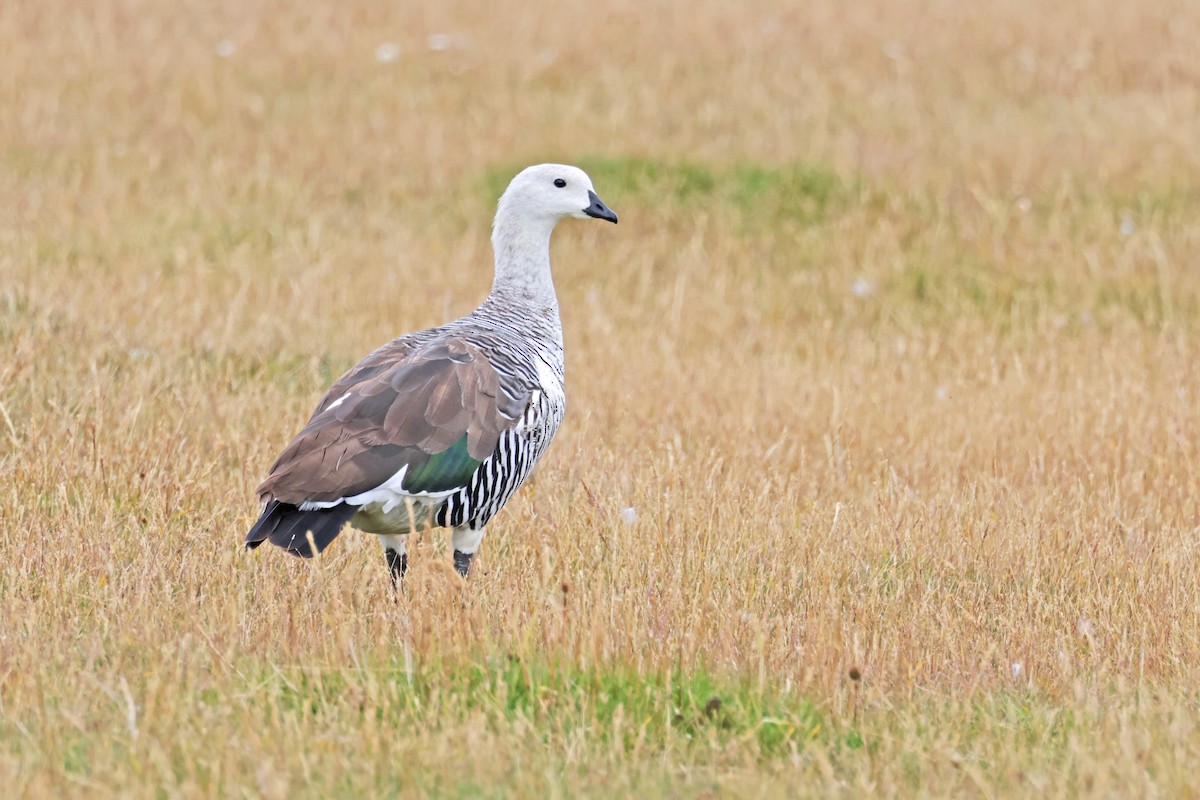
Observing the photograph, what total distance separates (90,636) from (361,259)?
6842 millimetres

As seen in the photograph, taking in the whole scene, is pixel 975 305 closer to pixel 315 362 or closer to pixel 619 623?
pixel 315 362

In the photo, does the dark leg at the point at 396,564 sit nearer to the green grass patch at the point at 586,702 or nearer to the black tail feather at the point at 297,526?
the black tail feather at the point at 297,526

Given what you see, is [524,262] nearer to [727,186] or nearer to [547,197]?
[547,197]

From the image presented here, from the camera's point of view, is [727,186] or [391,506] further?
[727,186]

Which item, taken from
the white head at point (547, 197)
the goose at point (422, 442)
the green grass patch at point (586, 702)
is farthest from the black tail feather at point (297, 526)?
the white head at point (547, 197)

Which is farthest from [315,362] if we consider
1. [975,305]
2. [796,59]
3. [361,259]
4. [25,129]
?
[796,59]

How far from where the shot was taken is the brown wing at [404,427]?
4.91 m

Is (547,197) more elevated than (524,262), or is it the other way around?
(547,197)

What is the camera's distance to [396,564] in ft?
18.4

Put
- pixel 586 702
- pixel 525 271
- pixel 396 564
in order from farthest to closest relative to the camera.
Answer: pixel 525 271 → pixel 396 564 → pixel 586 702

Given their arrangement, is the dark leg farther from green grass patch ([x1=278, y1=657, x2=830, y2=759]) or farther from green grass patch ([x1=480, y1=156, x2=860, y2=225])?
green grass patch ([x1=480, y1=156, x2=860, y2=225])

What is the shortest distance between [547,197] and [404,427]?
1.60m

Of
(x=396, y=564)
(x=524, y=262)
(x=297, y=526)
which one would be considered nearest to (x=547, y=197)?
(x=524, y=262)

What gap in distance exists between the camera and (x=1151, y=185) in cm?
1205
